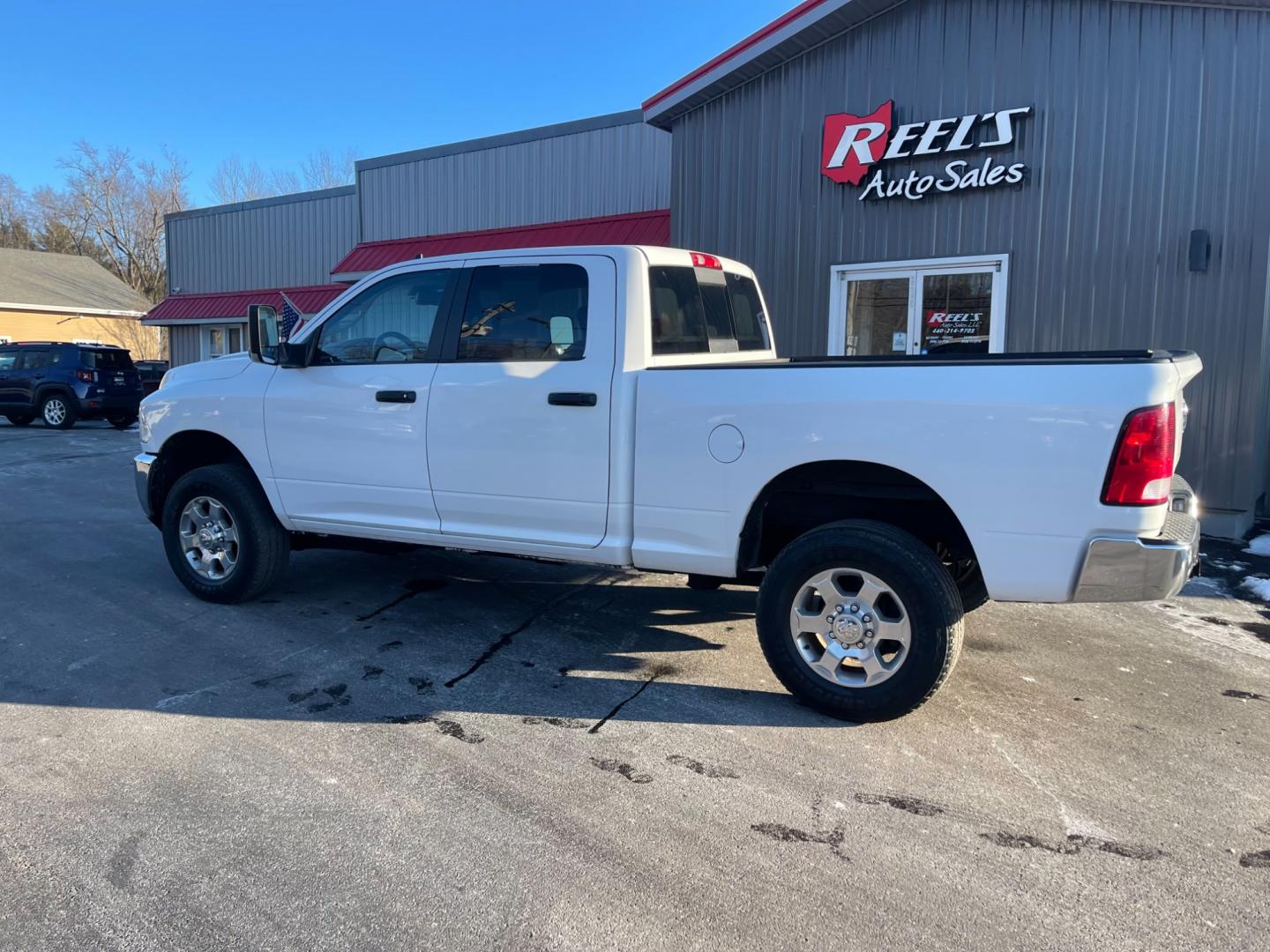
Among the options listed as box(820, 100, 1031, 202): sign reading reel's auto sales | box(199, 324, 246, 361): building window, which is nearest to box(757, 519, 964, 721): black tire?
box(820, 100, 1031, 202): sign reading reel's auto sales

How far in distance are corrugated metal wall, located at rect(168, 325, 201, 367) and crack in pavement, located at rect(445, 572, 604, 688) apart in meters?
21.8

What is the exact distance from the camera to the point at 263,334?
17.3 feet

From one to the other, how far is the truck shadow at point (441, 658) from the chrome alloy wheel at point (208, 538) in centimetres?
25

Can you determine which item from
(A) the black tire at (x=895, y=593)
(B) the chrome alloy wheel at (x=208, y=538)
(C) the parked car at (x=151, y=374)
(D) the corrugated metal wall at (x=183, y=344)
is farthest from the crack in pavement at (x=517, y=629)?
(D) the corrugated metal wall at (x=183, y=344)

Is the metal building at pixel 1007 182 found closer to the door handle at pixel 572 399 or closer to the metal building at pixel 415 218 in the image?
the metal building at pixel 415 218

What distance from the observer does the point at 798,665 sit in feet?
13.1

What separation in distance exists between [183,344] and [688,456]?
80.1ft

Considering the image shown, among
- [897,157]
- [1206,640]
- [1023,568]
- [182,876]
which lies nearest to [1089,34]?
[897,157]

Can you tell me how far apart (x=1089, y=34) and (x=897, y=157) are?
2032 millimetres

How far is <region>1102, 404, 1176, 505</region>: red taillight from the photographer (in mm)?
3285

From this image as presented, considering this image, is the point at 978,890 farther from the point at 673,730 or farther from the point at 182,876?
the point at 182,876

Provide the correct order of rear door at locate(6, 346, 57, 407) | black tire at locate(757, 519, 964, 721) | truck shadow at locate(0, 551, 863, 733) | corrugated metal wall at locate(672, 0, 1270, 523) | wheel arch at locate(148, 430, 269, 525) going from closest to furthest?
1. black tire at locate(757, 519, 964, 721)
2. truck shadow at locate(0, 551, 863, 733)
3. wheel arch at locate(148, 430, 269, 525)
4. corrugated metal wall at locate(672, 0, 1270, 523)
5. rear door at locate(6, 346, 57, 407)

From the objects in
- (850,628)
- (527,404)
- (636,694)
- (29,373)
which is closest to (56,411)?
(29,373)

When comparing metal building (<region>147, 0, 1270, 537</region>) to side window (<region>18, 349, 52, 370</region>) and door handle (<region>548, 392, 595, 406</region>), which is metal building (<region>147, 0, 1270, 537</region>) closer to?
door handle (<region>548, 392, 595, 406</region>)
